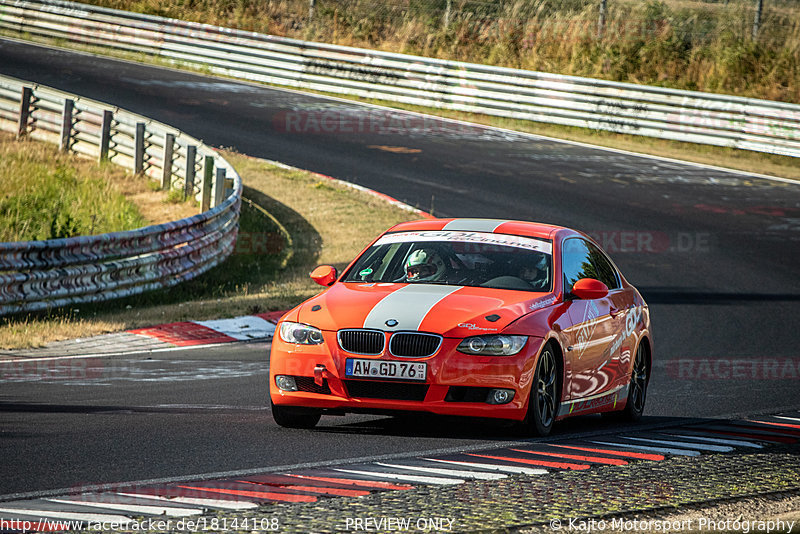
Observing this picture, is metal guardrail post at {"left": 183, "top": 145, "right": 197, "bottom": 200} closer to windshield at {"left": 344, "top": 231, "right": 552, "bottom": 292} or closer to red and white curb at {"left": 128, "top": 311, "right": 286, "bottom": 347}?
red and white curb at {"left": 128, "top": 311, "right": 286, "bottom": 347}

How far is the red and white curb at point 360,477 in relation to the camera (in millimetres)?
5301

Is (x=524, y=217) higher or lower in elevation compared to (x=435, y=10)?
lower

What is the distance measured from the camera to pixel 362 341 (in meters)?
7.43

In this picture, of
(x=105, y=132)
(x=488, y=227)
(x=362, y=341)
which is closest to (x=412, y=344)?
(x=362, y=341)

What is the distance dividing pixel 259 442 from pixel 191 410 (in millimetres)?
1443

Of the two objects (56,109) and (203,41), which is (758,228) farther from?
(203,41)

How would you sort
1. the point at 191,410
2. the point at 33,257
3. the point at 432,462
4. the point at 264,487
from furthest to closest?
the point at 33,257 < the point at 191,410 < the point at 432,462 < the point at 264,487

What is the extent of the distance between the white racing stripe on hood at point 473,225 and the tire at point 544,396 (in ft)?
4.64

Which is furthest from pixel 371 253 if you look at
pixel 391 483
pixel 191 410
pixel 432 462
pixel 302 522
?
pixel 302 522

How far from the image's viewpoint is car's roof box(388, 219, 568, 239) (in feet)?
29.2

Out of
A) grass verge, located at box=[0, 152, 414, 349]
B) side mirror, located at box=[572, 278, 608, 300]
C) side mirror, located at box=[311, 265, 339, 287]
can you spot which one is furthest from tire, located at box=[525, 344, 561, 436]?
grass verge, located at box=[0, 152, 414, 349]

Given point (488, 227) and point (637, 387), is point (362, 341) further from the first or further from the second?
point (637, 387)

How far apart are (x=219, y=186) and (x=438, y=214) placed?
3581 millimetres

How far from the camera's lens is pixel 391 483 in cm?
600
